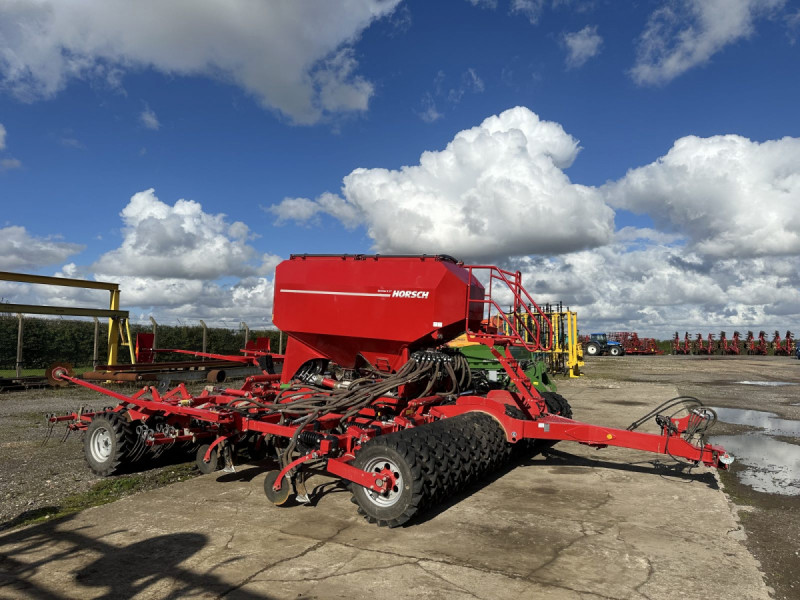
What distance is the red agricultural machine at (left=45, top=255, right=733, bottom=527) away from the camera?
5184 millimetres

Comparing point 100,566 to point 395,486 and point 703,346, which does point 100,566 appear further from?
point 703,346

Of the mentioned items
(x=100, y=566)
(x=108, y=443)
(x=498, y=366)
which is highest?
(x=498, y=366)

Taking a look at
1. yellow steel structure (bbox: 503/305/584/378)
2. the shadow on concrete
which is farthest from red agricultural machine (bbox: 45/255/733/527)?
yellow steel structure (bbox: 503/305/584/378)

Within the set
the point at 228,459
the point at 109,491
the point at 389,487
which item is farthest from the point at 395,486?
the point at 109,491

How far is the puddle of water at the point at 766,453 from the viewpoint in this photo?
6672 millimetres

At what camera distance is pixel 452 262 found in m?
7.23

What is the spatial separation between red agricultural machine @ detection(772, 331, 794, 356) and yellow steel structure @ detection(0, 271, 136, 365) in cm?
5330

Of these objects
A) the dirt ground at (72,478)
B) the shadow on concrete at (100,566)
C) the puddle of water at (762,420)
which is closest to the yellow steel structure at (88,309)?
the dirt ground at (72,478)

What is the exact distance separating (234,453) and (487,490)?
3411 mm

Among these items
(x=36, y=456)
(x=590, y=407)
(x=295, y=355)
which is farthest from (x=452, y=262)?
(x=590, y=407)

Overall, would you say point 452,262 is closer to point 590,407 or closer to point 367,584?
point 367,584

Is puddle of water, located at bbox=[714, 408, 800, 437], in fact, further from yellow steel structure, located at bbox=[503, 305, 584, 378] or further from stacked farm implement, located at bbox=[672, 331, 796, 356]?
stacked farm implement, located at bbox=[672, 331, 796, 356]

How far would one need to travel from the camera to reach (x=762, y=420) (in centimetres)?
1162

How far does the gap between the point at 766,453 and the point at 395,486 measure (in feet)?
21.8
